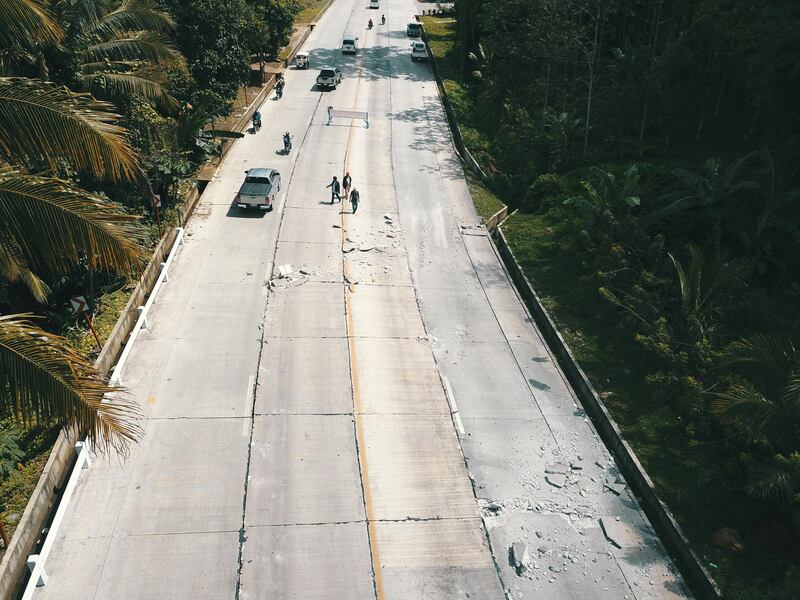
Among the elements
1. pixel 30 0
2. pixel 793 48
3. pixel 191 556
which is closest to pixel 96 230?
pixel 30 0

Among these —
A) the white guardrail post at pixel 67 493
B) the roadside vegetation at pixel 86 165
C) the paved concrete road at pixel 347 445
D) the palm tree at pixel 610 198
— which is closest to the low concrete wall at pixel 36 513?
the white guardrail post at pixel 67 493

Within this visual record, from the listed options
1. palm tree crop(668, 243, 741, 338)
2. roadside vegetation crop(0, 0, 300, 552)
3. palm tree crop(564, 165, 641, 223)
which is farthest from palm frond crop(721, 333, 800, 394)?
roadside vegetation crop(0, 0, 300, 552)

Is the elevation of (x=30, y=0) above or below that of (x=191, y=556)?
above

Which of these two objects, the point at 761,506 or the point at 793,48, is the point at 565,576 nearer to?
the point at 761,506

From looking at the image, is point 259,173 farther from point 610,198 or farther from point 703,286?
point 703,286

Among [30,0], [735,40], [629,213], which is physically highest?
[30,0]

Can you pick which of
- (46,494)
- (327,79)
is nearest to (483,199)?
(327,79)
